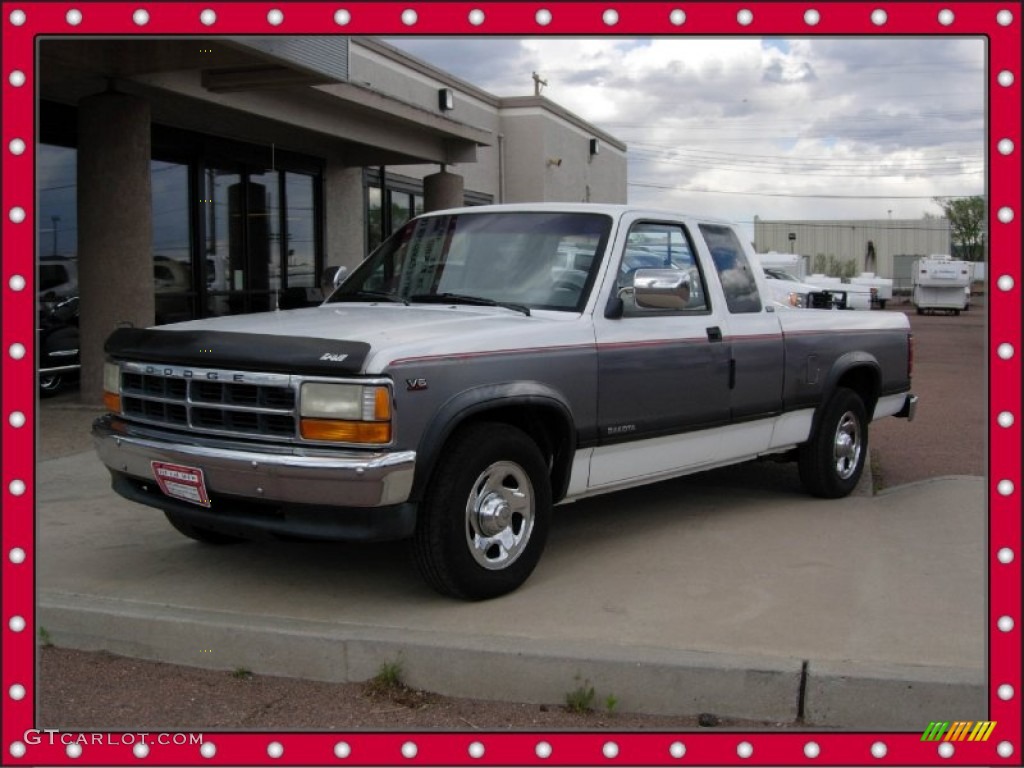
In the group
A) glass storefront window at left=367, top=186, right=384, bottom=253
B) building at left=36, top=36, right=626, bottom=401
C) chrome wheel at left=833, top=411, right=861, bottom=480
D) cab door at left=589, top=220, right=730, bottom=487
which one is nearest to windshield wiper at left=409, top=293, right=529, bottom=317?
cab door at left=589, top=220, right=730, bottom=487

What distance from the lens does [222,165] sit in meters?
14.1

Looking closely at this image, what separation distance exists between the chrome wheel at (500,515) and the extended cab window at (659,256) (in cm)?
121

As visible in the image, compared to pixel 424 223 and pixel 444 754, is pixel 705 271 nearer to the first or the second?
pixel 424 223

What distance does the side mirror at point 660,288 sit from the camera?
17.1 ft

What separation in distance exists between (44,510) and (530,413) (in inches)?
131

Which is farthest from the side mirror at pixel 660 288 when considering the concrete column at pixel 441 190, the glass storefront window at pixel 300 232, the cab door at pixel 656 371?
the concrete column at pixel 441 190

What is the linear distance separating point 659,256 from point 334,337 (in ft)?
7.16

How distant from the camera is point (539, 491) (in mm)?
4949

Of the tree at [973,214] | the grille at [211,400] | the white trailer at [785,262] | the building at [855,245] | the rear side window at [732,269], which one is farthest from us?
the building at [855,245]

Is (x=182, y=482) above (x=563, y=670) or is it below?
above

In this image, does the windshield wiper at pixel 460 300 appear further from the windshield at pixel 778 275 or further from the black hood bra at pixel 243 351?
the windshield at pixel 778 275

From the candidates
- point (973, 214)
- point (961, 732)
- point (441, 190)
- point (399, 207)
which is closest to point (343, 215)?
point (441, 190)

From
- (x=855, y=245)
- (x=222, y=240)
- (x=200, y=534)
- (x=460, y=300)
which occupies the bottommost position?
(x=200, y=534)

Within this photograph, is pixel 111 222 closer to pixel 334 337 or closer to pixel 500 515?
pixel 334 337
